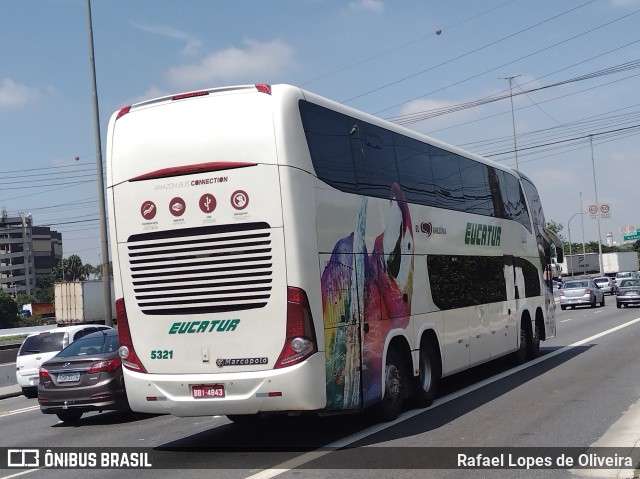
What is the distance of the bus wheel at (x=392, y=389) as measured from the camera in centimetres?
1127

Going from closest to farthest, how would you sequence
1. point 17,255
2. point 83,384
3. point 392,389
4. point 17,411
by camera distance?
point 392,389 < point 83,384 < point 17,411 < point 17,255

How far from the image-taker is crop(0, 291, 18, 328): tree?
3642 inches

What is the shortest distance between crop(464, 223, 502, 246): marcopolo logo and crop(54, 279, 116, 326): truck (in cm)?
3615

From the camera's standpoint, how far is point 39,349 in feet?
67.3

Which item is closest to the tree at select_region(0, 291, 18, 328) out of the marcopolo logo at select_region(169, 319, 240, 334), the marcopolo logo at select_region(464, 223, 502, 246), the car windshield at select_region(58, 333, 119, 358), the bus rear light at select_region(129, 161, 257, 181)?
the car windshield at select_region(58, 333, 119, 358)

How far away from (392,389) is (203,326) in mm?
3102

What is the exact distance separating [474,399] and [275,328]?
5.10 m

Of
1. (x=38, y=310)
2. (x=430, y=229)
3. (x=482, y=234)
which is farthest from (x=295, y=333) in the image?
(x=38, y=310)

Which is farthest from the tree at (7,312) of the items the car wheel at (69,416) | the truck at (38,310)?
the car wheel at (69,416)

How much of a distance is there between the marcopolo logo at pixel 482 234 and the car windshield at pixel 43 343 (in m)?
10.6

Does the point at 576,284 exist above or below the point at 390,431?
above

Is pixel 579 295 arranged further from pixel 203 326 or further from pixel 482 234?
pixel 203 326

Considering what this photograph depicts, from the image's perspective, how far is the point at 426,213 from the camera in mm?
13367

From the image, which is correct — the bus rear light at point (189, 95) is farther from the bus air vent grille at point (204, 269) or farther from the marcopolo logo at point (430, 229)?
the marcopolo logo at point (430, 229)
